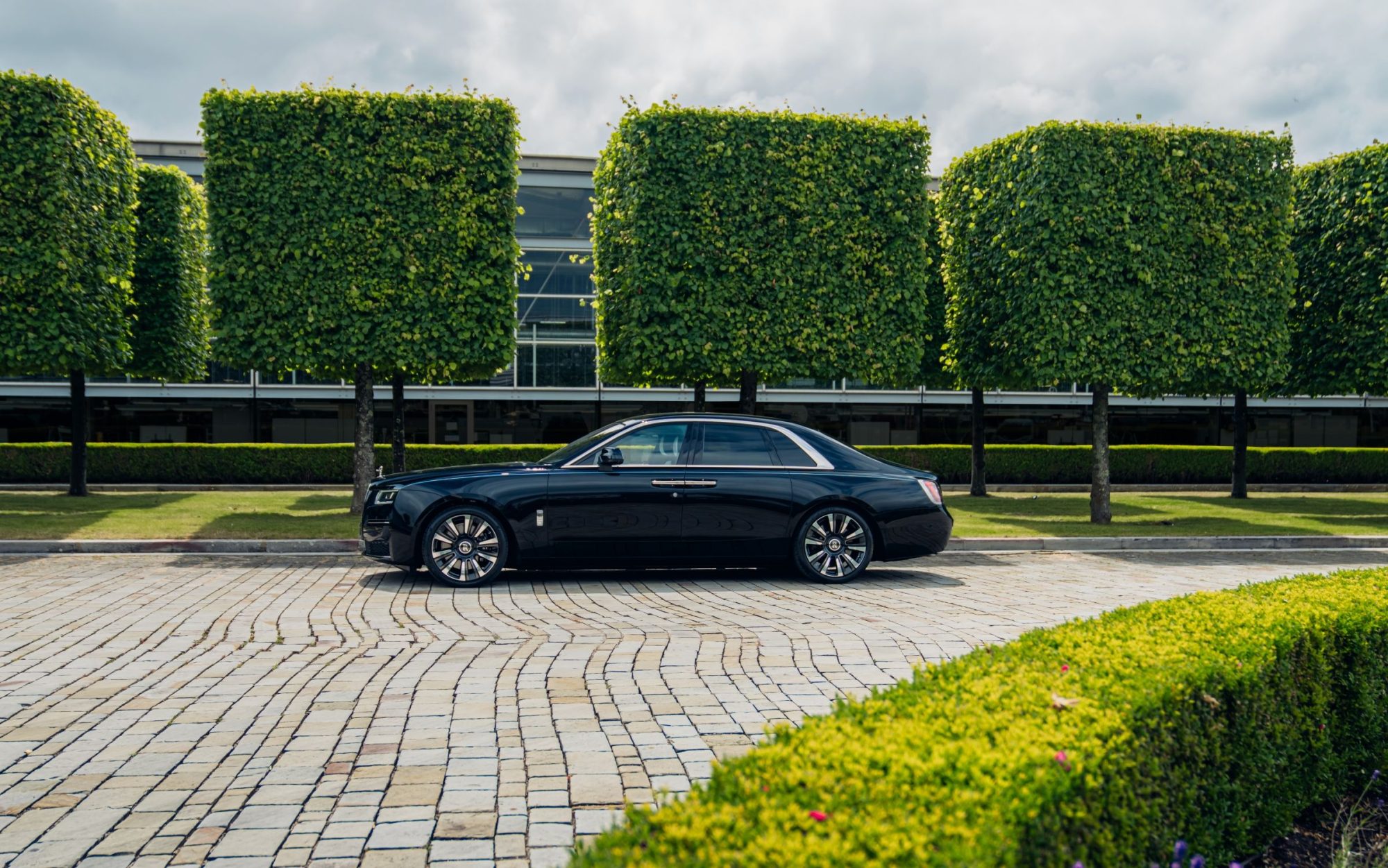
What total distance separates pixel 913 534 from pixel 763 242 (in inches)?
312

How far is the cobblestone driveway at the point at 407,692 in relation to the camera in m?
3.67

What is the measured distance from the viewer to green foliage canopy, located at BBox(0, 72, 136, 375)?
56.7 ft

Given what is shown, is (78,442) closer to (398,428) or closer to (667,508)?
(398,428)

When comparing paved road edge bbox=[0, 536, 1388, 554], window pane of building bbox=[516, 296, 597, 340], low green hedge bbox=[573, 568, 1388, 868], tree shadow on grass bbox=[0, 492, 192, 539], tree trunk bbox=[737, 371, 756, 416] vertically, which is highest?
window pane of building bbox=[516, 296, 597, 340]

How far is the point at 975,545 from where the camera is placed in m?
14.0

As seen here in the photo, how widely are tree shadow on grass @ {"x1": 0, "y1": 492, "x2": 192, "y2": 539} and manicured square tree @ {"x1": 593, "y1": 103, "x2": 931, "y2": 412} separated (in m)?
8.71

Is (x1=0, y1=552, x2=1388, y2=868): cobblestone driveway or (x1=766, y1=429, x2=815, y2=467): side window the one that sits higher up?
(x1=766, y1=429, x2=815, y2=467): side window

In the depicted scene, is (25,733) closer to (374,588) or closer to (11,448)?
(374,588)

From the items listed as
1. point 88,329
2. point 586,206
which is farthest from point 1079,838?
point 586,206

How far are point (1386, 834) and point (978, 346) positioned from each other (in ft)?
50.1

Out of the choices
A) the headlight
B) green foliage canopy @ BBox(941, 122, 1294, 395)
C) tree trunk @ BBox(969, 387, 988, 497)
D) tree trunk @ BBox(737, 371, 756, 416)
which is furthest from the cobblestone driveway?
tree trunk @ BBox(969, 387, 988, 497)

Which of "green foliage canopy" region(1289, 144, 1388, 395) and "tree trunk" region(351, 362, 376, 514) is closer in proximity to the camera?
"tree trunk" region(351, 362, 376, 514)

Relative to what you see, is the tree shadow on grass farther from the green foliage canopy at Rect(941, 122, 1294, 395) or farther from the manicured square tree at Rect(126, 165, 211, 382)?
the green foliage canopy at Rect(941, 122, 1294, 395)

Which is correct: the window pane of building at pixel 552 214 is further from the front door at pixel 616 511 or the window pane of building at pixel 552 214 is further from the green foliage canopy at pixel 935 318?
the front door at pixel 616 511
